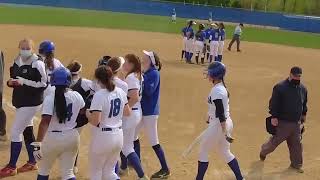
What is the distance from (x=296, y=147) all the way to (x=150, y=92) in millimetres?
3146

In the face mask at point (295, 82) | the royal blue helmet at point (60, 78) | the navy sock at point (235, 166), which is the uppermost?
the royal blue helmet at point (60, 78)

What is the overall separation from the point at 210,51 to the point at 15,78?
15.0m

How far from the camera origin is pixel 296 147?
9680 mm

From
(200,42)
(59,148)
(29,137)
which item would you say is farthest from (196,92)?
(59,148)

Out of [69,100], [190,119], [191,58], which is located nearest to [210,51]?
[191,58]

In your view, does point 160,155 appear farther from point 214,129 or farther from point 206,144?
point 214,129

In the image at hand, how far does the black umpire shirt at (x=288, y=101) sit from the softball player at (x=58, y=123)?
4.29 meters

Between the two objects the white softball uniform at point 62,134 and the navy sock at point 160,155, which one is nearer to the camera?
the white softball uniform at point 62,134

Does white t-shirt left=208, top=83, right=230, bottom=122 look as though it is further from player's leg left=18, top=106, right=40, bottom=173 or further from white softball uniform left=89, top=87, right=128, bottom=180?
player's leg left=18, top=106, right=40, bottom=173

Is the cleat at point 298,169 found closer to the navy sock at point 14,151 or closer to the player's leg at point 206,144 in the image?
the player's leg at point 206,144

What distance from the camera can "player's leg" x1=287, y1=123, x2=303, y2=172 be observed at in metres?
9.65

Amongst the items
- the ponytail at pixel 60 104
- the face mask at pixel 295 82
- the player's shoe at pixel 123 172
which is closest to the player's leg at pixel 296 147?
the face mask at pixel 295 82

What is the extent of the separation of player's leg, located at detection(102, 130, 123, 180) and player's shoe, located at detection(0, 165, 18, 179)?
81.3 inches

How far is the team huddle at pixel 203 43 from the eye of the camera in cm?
2236
